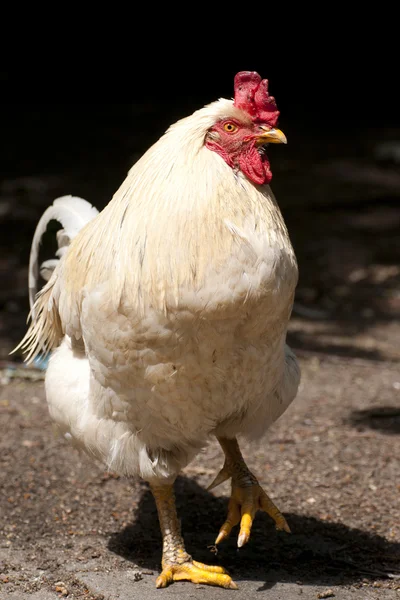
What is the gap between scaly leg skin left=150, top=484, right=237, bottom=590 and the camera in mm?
4074

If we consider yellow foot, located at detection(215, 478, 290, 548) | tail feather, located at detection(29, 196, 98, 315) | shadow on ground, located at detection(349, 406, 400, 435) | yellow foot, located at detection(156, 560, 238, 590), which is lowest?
shadow on ground, located at detection(349, 406, 400, 435)

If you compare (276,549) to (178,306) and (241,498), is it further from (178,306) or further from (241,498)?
(178,306)

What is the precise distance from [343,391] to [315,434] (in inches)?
38.2

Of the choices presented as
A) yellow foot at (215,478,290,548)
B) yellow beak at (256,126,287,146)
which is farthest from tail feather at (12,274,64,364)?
yellow beak at (256,126,287,146)

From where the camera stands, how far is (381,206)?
11781mm

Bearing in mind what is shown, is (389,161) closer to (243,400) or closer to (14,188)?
(14,188)

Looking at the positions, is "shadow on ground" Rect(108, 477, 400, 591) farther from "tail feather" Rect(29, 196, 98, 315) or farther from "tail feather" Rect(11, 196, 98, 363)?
"tail feather" Rect(29, 196, 98, 315)

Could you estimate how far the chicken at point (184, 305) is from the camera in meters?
3.57

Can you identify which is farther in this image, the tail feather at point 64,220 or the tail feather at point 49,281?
the tail feather at point 64,220

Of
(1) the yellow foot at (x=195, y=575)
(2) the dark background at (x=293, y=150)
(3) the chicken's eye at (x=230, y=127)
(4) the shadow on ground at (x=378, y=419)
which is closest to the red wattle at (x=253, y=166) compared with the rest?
(3) the chicken's eye at (x=230, y=127)

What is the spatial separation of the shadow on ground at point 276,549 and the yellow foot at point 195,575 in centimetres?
15

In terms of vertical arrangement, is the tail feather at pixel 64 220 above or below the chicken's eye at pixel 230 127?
below

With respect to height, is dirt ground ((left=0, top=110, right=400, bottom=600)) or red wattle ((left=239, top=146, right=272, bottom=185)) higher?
red wattle ((left=239, top=146, right=272, bottom=185))

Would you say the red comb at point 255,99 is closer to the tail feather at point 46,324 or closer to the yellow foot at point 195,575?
the tail feather at point 46,324
